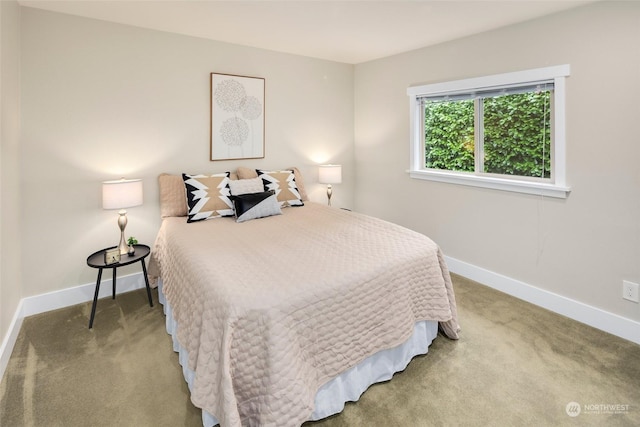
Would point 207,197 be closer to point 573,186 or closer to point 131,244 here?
point 131,244

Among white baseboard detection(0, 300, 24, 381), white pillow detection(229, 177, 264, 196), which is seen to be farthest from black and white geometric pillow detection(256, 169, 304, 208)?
white baseboard detection(0, 300, 24, 381)

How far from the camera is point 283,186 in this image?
3449mm

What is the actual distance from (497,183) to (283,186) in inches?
79.9

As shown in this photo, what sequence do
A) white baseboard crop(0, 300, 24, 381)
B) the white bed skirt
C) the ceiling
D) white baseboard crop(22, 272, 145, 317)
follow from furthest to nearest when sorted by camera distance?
white baseboard crop(22, 272, 145, 317) < the ceiling < white baseboard crop(0, 300, 24, 381) < the white bed skirt

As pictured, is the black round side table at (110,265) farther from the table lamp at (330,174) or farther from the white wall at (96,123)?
the table lamp at (330,174)

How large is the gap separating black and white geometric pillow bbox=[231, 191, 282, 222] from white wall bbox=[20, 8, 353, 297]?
719 millimetres

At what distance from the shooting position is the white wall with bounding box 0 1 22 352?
2.06 meters

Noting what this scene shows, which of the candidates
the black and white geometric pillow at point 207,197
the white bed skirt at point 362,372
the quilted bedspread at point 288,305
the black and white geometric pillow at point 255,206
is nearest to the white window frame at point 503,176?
the quilted bedspread at point 288,305

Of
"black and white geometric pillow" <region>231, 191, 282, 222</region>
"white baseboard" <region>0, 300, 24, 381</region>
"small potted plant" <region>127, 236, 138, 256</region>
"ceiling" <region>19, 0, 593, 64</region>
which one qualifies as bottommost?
"white baseboard" <region>0, 300, 24, 381</region>

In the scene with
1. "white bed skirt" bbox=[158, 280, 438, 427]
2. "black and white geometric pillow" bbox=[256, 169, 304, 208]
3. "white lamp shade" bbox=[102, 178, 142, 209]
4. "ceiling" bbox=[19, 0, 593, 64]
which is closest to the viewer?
"white bed skirt" bbox=[158, 280, 438, 427]

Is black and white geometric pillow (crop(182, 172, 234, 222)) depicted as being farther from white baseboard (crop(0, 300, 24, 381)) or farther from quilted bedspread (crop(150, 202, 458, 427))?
white baseboard (crop(0, 300, 24, 381))

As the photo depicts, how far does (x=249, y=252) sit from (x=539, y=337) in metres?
2.10

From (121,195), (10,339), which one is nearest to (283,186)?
(121,195)

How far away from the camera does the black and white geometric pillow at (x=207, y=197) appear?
2939 millimetres
